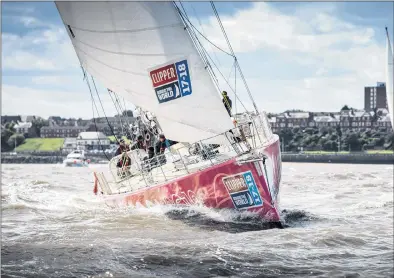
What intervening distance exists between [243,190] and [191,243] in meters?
1.97

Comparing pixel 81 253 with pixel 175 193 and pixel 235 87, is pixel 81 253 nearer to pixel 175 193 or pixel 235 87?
pixel 175 193

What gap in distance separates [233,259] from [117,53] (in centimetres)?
502

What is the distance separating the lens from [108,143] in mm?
130250

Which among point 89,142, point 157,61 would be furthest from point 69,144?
point 157,61

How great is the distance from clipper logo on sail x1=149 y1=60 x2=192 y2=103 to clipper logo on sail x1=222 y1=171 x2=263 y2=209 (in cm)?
166

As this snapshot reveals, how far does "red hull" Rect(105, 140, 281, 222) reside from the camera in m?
11.0

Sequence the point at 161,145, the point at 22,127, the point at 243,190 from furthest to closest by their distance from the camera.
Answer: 1. the point at 22,127
2. the point at 161,145
3. the point at 243,190

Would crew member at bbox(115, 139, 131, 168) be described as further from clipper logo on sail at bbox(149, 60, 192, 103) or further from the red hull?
clipper logo on sail at bbox(149, 60, 192, 103)

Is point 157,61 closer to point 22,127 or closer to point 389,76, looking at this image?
point 389,76

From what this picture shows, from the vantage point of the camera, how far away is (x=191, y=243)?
9.42 metres

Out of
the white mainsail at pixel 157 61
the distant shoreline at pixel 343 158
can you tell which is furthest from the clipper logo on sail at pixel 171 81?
the distant shoreline at pixel 343 158

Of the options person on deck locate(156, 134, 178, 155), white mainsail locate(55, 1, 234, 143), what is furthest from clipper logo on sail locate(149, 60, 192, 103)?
person on deck locate(156, 134, 178, 155)

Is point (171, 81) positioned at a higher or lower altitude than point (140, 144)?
higher

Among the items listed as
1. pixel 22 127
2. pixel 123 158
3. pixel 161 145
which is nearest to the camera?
pixel 161 145
